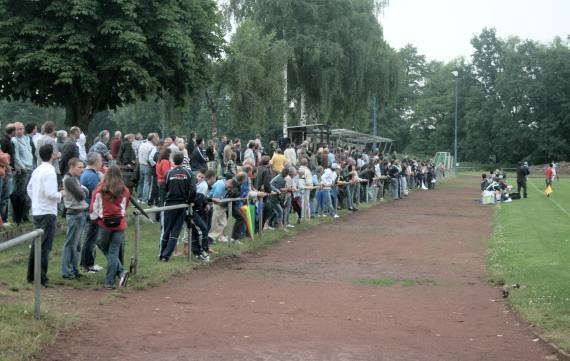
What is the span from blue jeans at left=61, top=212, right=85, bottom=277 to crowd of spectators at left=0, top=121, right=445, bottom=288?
1 cm

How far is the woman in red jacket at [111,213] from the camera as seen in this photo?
11.2m

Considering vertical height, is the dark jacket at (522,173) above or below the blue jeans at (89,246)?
above

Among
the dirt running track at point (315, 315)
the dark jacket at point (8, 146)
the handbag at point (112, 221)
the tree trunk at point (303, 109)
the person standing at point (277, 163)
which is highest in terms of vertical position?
the tree trunk at point (303, 109)

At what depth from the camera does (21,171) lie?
15.7 m

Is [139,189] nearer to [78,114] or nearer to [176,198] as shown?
[78,114]

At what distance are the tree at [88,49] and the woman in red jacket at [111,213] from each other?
35.9 feet

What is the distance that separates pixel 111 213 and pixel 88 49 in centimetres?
1245

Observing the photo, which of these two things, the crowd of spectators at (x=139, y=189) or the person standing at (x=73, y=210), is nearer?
the crowd of spectators at (x=139, y=189)

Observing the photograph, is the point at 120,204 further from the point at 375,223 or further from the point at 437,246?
the point at 375,223

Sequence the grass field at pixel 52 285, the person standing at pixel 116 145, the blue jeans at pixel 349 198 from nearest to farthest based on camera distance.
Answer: the grass field at pixel 52 285 < the person standing at pixel 116 145 < the blue jeans at pixel 349 198

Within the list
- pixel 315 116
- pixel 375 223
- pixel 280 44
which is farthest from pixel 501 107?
pixel 375 223

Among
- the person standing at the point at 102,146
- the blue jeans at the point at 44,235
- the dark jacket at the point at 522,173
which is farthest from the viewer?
the dark jacket at the point at 522,173

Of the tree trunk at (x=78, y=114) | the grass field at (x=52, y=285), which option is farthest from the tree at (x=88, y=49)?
the grass field at (x=52, y=285)

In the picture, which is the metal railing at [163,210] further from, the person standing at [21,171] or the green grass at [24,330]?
the green grass at [24,330]
